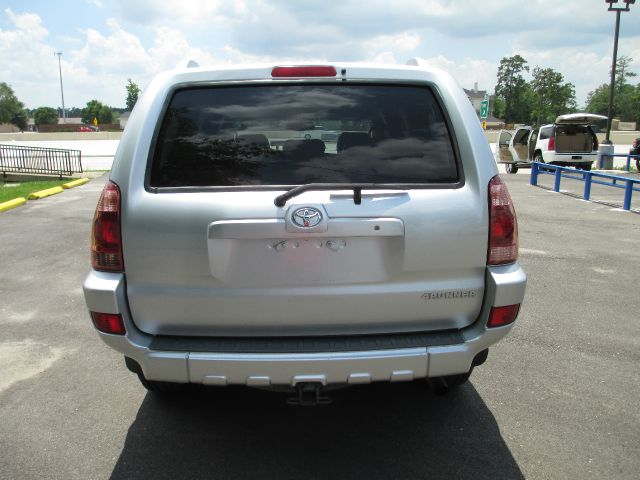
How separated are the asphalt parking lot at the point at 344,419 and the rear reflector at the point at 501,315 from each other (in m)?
0.77

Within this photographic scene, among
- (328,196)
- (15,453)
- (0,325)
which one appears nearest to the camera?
(328,196)

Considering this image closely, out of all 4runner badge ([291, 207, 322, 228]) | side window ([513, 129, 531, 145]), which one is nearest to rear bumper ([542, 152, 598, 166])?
side window ([513, 129, 531, 145])

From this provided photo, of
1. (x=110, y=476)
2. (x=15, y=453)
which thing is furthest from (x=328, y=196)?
(x=15, y=453)

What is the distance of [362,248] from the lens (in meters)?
2.51

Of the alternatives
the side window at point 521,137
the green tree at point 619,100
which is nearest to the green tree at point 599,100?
the green tree at point 619,100

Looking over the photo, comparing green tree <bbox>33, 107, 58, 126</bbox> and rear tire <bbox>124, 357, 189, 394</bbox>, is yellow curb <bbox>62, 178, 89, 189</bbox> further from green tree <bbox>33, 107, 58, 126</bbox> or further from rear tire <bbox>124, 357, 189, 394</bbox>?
green tree <bbox>33, 107, 58, 126</bbox>

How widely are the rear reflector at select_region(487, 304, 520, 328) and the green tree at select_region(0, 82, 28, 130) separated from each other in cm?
13501

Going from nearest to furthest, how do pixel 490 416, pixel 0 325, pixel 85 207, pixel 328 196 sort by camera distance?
pixel 328 196
pixel 490 416
pixel 0 325
pixel 85 207

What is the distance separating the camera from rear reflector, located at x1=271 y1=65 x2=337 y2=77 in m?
2.73

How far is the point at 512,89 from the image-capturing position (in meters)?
121

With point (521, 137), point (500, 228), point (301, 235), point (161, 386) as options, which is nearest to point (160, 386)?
point (161, 386)

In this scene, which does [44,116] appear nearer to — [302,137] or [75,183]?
[75,183]

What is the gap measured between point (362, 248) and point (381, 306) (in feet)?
0.96

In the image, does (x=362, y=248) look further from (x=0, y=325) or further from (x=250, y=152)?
(x=0, y=325)
